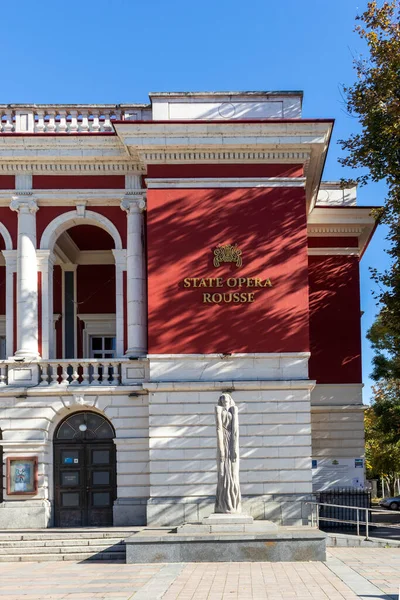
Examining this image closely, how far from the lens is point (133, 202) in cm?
2380

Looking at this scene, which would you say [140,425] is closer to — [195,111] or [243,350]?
[243,350]

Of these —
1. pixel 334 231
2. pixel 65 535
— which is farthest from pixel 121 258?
pixel 334 231

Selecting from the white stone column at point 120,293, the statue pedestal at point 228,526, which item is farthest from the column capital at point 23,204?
the statue pedestal at point 228,526

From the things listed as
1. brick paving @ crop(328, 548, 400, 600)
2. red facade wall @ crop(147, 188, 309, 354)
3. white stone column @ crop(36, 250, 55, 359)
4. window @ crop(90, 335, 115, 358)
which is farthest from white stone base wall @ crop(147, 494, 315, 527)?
window @ crop(90, 335, 115, 358)

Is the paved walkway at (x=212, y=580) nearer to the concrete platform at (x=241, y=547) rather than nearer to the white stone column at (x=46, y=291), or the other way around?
the concrete platform at (x=241, y=547)

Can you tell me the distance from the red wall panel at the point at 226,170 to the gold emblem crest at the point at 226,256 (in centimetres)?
197

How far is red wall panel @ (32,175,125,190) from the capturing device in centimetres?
2384

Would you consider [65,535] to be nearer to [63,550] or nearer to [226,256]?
[63,550]

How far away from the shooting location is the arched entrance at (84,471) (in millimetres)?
23047

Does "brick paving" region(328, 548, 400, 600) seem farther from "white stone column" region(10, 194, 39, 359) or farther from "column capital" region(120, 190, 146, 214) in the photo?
"column capital" region(120, 190, 146, 214)

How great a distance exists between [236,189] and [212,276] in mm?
2351

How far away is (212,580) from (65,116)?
44.6ft

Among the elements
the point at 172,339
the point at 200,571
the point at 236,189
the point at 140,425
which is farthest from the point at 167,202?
the point at 200,571

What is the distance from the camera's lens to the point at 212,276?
22.8 metres
